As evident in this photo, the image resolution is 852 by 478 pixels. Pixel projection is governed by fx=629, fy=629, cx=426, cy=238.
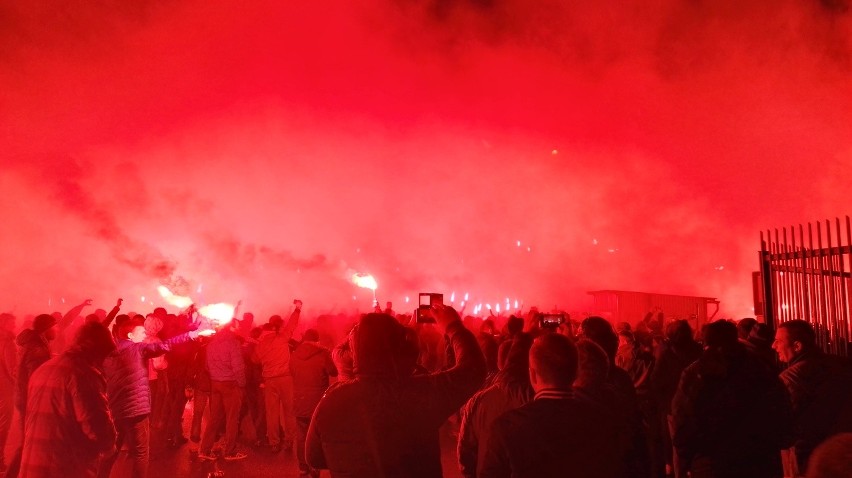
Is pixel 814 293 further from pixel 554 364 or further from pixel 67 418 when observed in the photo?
pixel 67 418

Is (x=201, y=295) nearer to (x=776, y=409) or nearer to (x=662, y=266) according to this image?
(x=662, y=266)

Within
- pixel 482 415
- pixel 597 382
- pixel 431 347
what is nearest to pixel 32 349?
pixel 482 415

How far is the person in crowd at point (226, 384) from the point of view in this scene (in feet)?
28.4

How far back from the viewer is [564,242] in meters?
32.1

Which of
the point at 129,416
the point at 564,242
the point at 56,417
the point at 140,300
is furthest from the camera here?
the point at 564,242

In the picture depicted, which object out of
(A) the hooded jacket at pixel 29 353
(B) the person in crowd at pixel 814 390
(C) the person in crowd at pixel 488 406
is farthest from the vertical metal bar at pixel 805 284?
(A) the hooded jacket at pixel 29 353

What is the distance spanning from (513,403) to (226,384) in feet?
19.3

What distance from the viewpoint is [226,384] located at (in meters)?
8.75

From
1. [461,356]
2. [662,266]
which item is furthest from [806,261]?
[662,266]

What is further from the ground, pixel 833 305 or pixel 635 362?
pixel 833 305

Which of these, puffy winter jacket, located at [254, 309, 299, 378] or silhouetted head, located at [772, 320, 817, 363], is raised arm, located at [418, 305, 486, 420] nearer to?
silhouetted head, located at [772, 320, 817, 363]

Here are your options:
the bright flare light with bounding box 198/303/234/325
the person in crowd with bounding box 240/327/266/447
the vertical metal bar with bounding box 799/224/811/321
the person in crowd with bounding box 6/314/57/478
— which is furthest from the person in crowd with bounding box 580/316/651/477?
the person in crowd with bounding box 240/327/266/447

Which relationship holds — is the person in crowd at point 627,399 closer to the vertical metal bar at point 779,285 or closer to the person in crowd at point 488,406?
the person in crowd at point 488,406

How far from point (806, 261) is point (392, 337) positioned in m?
6.39
